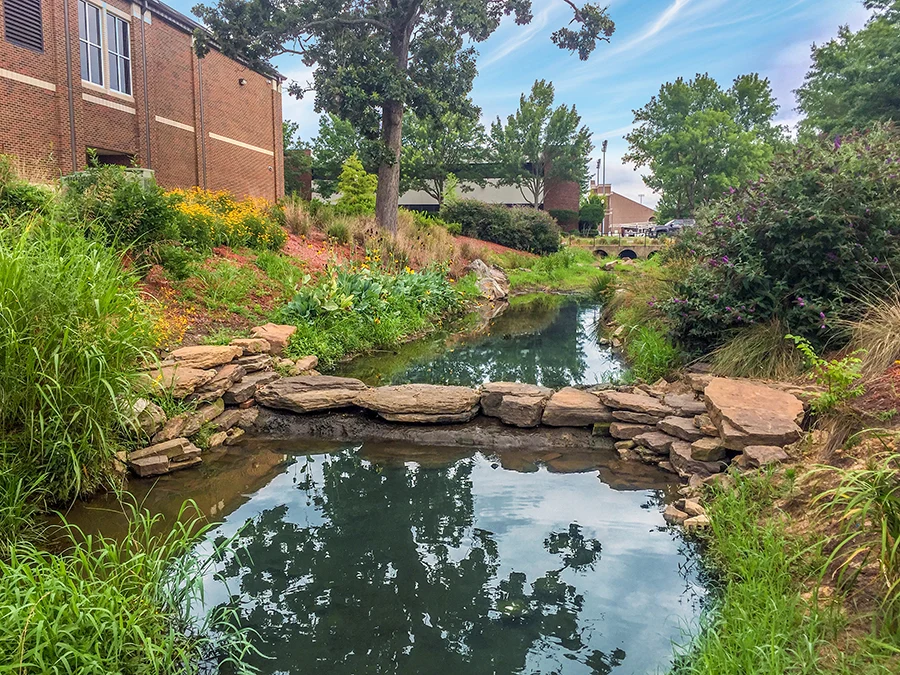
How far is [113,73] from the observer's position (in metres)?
16.9

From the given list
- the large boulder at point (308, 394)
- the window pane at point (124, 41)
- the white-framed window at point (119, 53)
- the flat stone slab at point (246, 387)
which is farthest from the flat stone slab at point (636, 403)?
the window pane at point (124, 41)

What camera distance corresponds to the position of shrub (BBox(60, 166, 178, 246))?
7184mm

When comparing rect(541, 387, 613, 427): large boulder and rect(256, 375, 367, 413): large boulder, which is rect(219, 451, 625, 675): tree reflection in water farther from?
rect(256, 375, 367, 413): large boulder

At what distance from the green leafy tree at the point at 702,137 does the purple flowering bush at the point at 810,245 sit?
1160 inches

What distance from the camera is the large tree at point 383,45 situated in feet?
46.0

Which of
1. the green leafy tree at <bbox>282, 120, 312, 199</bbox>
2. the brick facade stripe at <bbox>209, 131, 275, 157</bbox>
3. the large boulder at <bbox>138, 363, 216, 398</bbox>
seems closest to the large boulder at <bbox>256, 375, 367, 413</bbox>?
the large boulder at <bbox>138, 363, 216, 398</bbox>

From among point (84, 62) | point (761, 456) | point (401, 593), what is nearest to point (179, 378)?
point (401, 593)

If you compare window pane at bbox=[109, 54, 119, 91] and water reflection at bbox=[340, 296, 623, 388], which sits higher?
window pane at bbox=[109, 54, 119, 91]

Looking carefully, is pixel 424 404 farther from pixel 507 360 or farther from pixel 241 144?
pixel 241 144

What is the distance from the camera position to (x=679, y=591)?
3141 mm

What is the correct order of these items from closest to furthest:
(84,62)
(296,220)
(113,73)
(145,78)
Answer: (296,220) < (84,62) < (113,73) < (145,78)

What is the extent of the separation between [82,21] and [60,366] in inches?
645

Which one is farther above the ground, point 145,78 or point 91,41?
point 91,41

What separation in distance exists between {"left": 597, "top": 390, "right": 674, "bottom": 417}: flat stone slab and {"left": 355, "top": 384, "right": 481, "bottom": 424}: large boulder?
1274 millimetres
